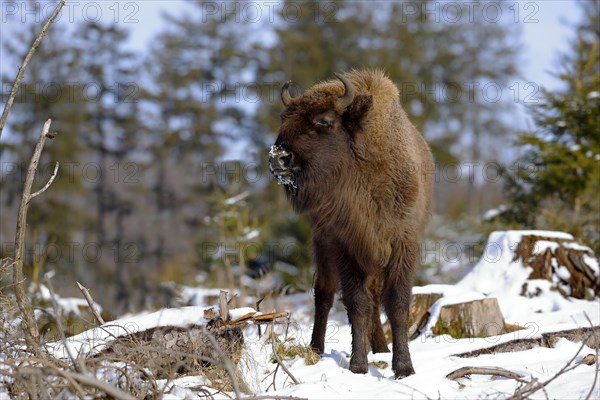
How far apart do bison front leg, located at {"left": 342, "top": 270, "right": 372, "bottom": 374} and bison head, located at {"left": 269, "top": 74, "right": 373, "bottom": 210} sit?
34.8 inches

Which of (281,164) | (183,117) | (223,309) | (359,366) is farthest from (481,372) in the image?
(183,117)

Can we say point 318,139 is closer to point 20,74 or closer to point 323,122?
point 323,122

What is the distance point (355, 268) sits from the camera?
6273 mm

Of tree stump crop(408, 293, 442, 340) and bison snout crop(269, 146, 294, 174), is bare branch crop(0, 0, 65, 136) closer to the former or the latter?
bison snout crop(269, 146, 294, 174)

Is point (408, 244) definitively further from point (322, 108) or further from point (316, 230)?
point (322, 108)

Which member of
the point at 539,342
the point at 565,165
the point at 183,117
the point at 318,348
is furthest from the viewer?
the point at 183,117

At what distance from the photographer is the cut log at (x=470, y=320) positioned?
25.5 feet

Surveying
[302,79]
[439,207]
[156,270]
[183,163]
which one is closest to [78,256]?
[156,270]

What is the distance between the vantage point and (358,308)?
242 inches

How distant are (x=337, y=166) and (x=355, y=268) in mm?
1003

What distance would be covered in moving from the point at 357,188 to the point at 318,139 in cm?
62

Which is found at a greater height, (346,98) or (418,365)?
(346,98)

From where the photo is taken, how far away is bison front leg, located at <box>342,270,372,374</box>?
5961 mm

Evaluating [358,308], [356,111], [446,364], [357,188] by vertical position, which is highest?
[356,111]
